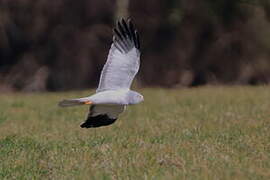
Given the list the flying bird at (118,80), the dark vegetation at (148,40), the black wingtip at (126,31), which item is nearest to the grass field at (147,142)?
the flying bird at (118,80)

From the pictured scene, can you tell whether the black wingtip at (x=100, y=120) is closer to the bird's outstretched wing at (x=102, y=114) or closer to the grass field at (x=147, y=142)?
the bird's outstretched wing at (x=102, y=114)

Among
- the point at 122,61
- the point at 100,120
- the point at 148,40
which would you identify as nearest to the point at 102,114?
the point at 100,120

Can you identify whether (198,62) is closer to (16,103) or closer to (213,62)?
(213,62)

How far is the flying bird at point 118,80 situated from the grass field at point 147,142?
0.89ft

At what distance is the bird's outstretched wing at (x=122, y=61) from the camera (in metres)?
7.93

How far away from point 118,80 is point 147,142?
0.71 metres

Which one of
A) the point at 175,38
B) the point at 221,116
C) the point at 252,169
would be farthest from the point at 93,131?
the point at 175,38

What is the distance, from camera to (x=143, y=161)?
21.6 ft

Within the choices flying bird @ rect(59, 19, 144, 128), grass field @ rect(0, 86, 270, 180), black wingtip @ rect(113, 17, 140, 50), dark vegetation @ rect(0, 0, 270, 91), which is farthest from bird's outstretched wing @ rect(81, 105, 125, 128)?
dark vegetation @ rect(0, 0, 270, 91)

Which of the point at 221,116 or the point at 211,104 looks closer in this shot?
the point at 221,116

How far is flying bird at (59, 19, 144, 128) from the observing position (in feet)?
25.2

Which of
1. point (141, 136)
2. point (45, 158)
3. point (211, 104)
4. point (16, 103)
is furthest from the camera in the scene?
point (16, 103)

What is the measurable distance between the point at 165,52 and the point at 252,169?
15706mm

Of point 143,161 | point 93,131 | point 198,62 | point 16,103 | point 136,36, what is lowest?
point 198,62
